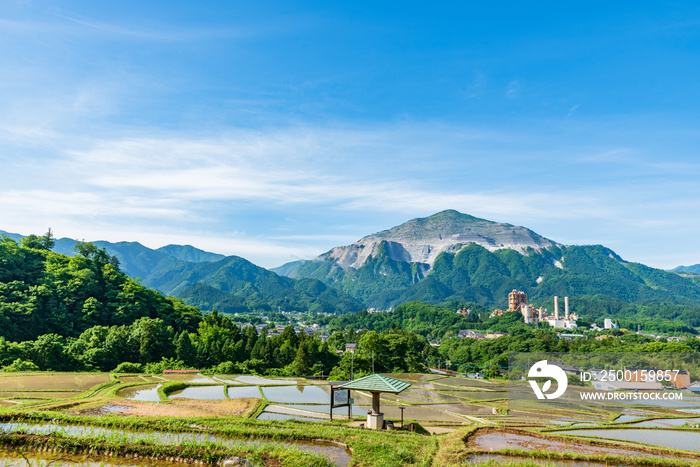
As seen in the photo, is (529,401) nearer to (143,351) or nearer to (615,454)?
(615,454)

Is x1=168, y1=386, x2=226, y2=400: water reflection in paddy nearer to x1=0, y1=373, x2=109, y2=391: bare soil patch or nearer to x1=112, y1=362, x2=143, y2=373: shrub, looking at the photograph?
x1=0, y1=373, x2=109, y2=391: bare soil patch

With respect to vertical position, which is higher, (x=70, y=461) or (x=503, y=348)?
(x=70, y=461)

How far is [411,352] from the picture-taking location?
53.2m

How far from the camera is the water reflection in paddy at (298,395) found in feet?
85.8

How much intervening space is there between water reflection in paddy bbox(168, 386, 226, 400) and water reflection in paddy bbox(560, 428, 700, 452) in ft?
62.1

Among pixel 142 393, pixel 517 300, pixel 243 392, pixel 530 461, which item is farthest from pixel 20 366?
pixel 517 300

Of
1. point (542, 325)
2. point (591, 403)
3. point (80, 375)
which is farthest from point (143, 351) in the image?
point (542, 325)

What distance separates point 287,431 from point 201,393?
45.4 feet

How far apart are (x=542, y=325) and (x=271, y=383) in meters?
144

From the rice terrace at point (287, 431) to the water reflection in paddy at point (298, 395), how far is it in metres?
0.12

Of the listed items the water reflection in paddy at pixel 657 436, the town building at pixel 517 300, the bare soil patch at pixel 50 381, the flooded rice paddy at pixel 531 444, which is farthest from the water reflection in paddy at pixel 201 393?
the town building at pixel 517 300

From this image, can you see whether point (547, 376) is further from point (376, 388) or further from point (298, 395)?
point (376, 388)

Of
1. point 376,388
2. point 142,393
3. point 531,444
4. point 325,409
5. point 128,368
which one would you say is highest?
point 376,388

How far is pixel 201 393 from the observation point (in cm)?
2697
